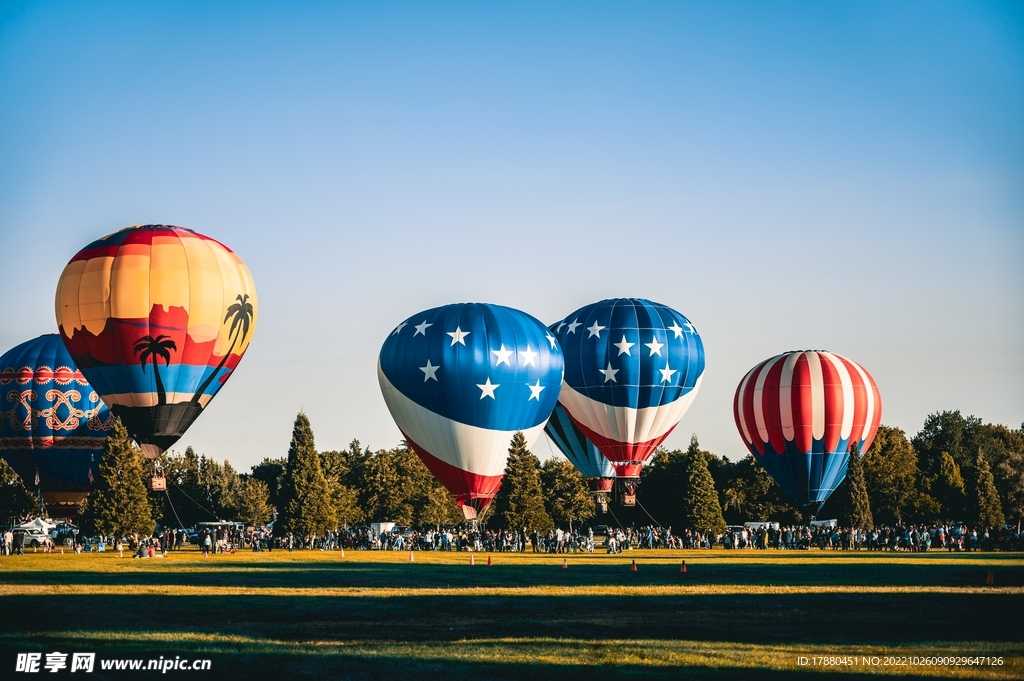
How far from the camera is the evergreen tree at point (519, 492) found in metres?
53.1

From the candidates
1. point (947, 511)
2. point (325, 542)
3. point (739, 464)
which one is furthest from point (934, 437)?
point (325, 542)

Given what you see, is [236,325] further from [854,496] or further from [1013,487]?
[1013,487]

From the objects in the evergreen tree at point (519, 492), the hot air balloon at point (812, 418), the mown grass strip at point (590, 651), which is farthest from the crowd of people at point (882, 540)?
the mown grass strip at point (590, 651)

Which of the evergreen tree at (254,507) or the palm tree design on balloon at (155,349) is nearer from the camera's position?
the palm tree design on balloon at (155,349)

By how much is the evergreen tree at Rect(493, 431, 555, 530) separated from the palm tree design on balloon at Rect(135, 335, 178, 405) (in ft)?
54.2

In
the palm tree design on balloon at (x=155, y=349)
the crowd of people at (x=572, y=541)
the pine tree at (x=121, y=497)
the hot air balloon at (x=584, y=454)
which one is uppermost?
the palm tree design on balloon at (x=155, y=349)

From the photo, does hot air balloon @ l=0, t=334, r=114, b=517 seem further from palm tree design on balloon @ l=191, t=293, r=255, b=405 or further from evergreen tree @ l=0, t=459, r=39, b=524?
palm tree design on balloon @ l=191, t=293, r=255, b=405

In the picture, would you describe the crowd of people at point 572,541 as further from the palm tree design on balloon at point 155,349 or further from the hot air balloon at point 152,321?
the palm tree design on balloon at point 155,349

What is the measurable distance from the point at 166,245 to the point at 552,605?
28208 millimetres

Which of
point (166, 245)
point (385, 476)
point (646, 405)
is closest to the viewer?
point (166, 245)

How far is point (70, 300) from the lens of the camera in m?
45.3

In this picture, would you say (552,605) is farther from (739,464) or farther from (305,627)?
(739,464)

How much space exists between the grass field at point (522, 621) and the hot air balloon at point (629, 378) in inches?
1167

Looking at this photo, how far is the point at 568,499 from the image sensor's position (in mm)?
99500
